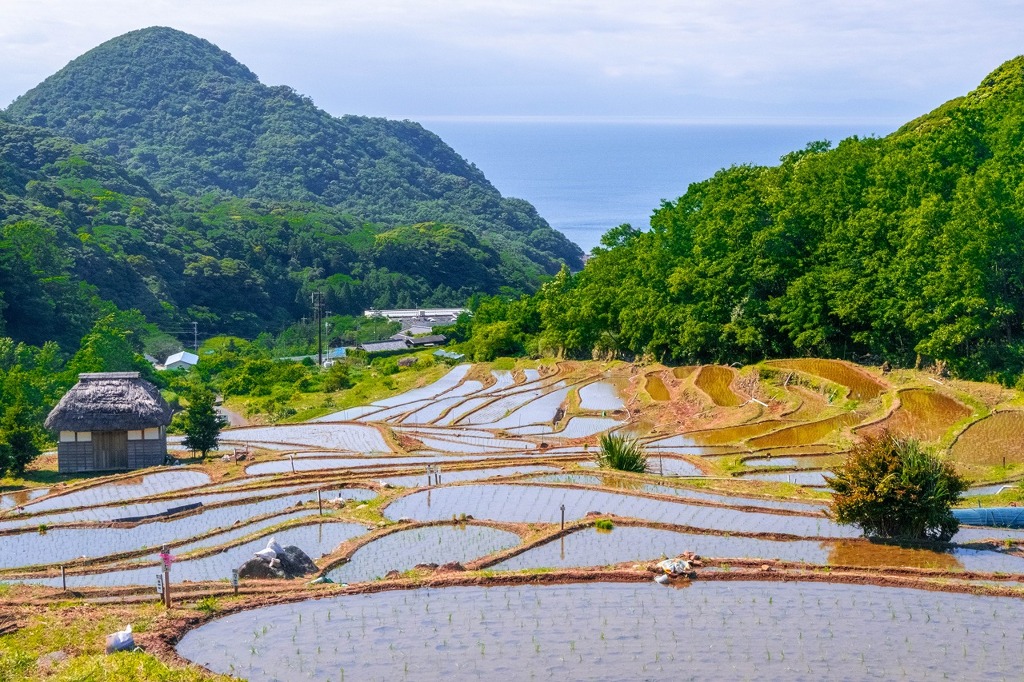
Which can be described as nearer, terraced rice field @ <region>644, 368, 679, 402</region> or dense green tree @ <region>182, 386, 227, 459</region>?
dense green tree @ <region>182, 386, 227, 459</region>

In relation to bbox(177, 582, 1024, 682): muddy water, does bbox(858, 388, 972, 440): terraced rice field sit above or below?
above

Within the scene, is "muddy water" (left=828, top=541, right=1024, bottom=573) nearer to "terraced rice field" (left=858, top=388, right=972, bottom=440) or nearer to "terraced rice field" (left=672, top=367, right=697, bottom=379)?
"terraced rice field" (left=858, top=388, right=972, bottom=440)

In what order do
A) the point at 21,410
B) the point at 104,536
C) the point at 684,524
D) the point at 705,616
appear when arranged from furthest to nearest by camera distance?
the point at 21,410, the point at 104,536, the point at 684,524, the point at 705,616

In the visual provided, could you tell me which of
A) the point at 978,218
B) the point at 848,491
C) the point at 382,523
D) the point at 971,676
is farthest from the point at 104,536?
the point at 978,218

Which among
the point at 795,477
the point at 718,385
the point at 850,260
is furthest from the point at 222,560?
the point at 850,260

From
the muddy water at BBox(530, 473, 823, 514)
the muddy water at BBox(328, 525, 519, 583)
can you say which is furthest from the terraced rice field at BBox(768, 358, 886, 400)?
the muddy water at BBox(328, 525, 519, 583)

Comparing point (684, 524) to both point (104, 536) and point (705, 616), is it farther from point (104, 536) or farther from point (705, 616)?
point (104, 536)

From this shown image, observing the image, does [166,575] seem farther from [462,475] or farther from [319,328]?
[319,328]

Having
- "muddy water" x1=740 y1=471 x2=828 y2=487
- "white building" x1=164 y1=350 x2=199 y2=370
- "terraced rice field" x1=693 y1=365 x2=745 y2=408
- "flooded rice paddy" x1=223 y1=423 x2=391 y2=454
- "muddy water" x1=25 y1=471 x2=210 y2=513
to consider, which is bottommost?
"white building" x1=164 y1=350 x2=199 y2=370
